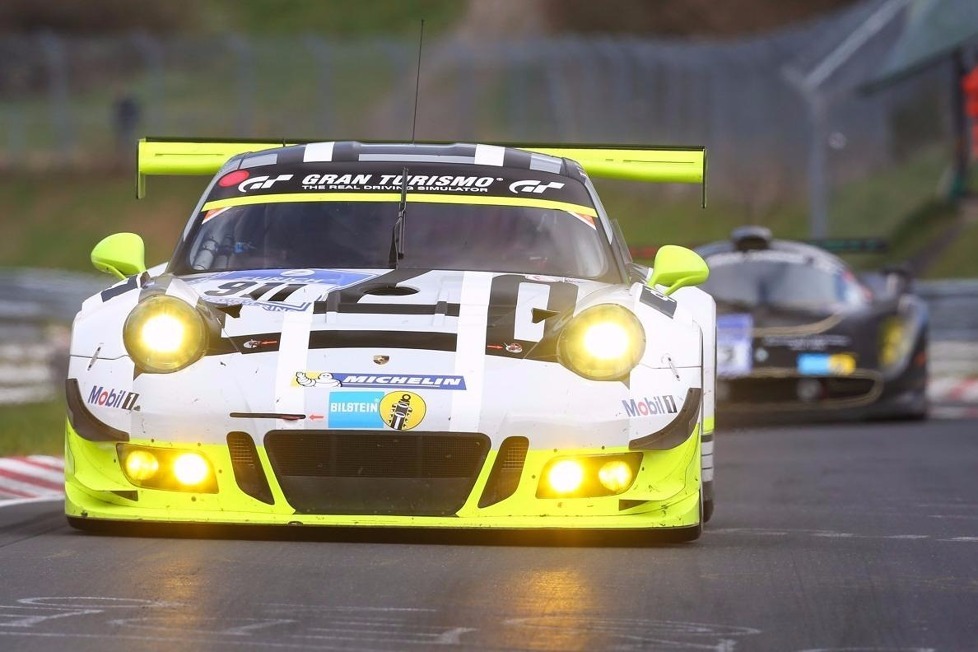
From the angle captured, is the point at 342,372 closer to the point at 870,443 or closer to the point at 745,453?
the point at 745,453

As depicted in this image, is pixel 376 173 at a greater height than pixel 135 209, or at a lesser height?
lesser

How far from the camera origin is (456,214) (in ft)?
24.9

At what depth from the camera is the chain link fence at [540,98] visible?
26516 mm

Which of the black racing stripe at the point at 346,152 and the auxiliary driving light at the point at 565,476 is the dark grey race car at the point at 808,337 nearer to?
the black racing stripe at the point at 346,152

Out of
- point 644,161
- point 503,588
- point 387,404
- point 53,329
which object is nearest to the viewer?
point 503,588

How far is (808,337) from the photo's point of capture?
13.4m

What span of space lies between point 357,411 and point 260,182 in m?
1.72

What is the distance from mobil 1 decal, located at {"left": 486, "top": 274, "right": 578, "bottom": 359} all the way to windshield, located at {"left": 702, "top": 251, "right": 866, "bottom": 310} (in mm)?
6704

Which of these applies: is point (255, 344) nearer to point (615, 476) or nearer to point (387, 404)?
point (387, 404)

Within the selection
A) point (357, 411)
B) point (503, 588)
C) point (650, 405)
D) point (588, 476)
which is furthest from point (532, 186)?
point (503, 588)

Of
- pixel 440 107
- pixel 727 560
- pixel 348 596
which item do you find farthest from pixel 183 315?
pixel 440 107

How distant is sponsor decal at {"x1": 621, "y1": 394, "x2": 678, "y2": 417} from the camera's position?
21.3ft

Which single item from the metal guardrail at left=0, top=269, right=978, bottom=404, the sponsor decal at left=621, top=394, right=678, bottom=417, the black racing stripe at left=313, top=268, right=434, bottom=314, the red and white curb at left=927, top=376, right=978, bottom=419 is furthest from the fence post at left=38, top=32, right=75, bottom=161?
the sponsor decal at left=621, top=394, right=678, bottom=417

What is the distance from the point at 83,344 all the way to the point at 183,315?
381mm
